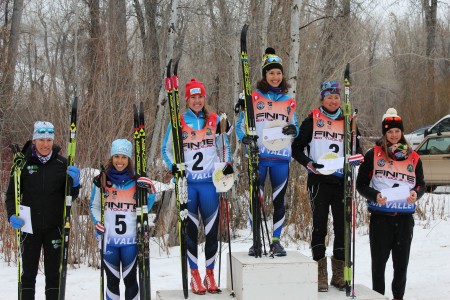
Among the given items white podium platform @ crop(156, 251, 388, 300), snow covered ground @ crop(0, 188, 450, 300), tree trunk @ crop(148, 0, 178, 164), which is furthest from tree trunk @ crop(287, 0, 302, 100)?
white podium platform @ crop(156, 251, 388, 300)

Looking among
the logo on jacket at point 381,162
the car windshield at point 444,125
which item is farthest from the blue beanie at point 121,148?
the car windshield at point 444,125

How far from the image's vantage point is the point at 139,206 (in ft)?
14.0

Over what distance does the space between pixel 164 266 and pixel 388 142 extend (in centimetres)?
337

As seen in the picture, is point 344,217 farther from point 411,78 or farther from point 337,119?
point 411,78

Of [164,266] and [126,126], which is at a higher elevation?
[126,126]

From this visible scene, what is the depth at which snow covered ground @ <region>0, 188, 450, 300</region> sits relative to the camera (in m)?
5.73

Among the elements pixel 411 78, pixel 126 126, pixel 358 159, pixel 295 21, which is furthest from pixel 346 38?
pixel 411 78

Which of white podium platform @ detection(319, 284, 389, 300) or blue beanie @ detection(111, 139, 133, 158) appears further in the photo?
white podium platform @ detection(319, 284, 389, 300)

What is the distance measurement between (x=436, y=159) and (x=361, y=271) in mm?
6208

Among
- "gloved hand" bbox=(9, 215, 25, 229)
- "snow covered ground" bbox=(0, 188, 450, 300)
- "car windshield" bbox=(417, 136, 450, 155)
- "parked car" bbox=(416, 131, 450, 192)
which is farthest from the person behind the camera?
"car windshield" bbox=(417, 136, 450, 155)

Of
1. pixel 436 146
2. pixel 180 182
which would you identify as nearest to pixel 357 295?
pixel 180 182

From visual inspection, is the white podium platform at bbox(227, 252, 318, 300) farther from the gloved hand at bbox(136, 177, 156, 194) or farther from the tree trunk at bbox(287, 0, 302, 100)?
the tree trunk at bbox(287, 0, 302, 100)

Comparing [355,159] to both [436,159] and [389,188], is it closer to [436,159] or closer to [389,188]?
[389,188]

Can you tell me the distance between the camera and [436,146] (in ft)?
39.8
